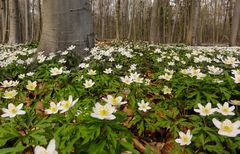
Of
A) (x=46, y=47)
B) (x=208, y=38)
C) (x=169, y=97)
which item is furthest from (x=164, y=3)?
(x=169, y=97)

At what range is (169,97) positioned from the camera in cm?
261

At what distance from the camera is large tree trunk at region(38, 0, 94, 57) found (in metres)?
4.36

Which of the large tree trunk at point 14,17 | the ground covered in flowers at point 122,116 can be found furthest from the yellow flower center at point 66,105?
the large tree trunk at point 14,17

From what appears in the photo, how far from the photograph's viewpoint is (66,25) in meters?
4.42

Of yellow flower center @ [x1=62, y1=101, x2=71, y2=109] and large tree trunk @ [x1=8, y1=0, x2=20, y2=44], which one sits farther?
large tree trunk @ [x1=8, y1=0, x2=20, y2=44]

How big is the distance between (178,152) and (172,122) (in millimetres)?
375

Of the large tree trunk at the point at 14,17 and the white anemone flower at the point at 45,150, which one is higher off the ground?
the large tree trunk at the point at 14,17

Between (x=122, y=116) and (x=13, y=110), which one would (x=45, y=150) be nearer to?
(x=122, y=116)

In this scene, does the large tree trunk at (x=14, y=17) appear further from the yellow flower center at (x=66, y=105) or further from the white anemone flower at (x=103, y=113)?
the white anemone flower at (x=103, y=113)

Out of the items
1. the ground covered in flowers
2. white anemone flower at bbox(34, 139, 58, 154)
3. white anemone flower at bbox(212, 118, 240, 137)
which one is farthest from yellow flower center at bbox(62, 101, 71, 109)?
white anemone flower at bbox(212, 118, 240, 137)

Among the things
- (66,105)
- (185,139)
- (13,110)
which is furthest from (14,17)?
(185,139)

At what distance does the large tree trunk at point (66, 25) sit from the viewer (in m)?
4.36

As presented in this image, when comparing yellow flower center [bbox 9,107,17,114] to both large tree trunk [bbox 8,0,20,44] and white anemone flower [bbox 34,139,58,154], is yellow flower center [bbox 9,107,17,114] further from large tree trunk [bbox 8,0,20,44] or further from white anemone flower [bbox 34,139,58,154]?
large tree trunk [bbox 8,0,20,44]

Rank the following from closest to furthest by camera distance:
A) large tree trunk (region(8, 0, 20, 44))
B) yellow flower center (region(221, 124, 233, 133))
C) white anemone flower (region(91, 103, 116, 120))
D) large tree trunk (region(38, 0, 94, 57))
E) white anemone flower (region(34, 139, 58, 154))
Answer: white anemone flower (region(34, 139, 58, 154)) → white anemone flower (region(91, 103, 116, 120)) → yellow flower center (region(221, 124, 233, 133)) → large tree trunk (region(38, 0, 94, 57)) → large tree trunk (region(8, 0, 20, 44))
